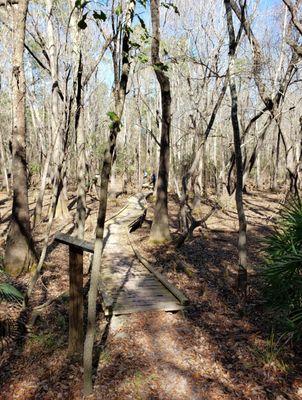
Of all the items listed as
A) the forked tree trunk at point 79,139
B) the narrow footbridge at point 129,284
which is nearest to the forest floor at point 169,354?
the narrow footbridge at point 129,284

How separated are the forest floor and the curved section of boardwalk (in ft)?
0.79

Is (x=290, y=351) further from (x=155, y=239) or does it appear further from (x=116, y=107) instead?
(x=155, y=239)

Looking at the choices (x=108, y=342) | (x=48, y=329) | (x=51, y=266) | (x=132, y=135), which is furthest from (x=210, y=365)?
(x=132, y=135)

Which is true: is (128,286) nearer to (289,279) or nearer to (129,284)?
(129,284)

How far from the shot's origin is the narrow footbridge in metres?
6.06

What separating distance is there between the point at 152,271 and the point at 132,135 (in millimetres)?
37403

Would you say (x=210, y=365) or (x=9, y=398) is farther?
(x=210, y=365)

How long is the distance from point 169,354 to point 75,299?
176 centimetres

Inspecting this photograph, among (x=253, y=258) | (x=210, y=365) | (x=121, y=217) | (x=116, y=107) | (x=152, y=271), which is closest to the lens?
(x=116, y=107)

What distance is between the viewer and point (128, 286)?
7203 millimetres

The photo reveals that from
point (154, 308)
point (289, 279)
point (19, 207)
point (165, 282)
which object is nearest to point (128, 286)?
point (165, 282)

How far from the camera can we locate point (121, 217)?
15570 mm

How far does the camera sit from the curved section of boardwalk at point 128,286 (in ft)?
20.3

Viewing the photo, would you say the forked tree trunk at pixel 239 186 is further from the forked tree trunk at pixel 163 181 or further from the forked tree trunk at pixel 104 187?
the forked tree trunk at pixel 163 181
